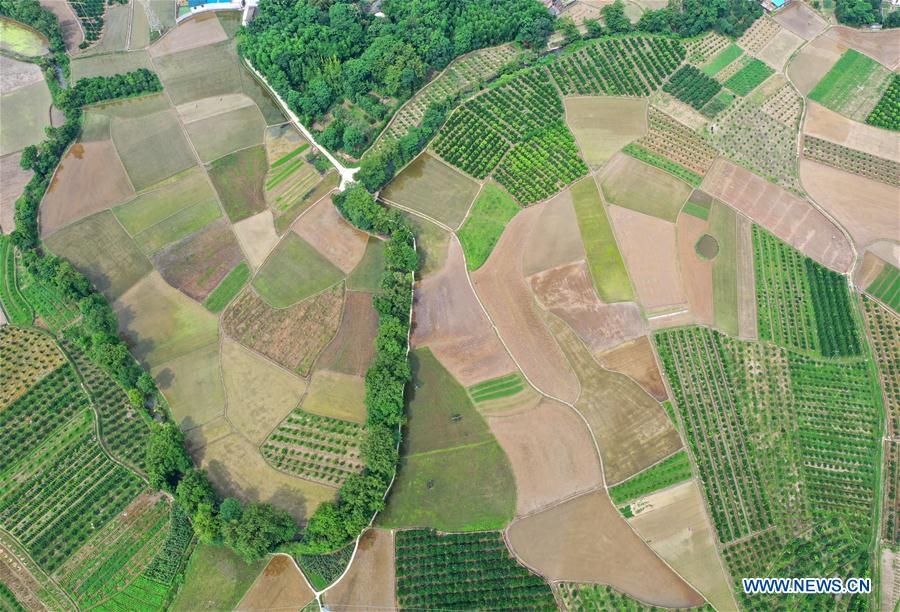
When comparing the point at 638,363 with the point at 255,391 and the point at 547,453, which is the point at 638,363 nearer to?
the point at 547,453

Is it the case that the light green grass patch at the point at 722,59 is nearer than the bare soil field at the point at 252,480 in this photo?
No

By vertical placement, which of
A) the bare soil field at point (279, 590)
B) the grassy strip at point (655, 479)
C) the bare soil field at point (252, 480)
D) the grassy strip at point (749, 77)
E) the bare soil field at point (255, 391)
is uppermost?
the grassy strip at point (749, 77)

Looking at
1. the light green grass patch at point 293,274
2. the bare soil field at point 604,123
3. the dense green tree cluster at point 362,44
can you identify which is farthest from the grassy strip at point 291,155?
the bare soil field at point 604,123

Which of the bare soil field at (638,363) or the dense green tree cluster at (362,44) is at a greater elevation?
the dense green tree cluster at (362,44)

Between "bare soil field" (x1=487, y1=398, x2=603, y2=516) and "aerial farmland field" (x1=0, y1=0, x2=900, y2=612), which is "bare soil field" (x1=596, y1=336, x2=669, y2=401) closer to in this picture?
"aerial farmland field" (x1=0, y1=0, x2=900, y2=612)

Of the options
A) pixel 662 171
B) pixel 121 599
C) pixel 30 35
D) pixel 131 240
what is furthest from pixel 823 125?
pixel 30 35

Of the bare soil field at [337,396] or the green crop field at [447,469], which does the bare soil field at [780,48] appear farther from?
the bare soil field at [337,396]

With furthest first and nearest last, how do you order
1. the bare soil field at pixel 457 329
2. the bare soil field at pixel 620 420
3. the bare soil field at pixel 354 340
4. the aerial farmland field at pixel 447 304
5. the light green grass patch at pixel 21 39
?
the light green grass patch at pixel 21 39
the bare soil field at pixel 354 340
the bare soil field at pixel 457 329
the bare soil field at pixel 620 420
the aerial farmland field at pixel 447 304

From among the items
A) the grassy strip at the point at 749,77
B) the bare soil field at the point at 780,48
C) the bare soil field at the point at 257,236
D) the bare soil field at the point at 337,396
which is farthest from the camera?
the bare soil field at the point at 780,48
